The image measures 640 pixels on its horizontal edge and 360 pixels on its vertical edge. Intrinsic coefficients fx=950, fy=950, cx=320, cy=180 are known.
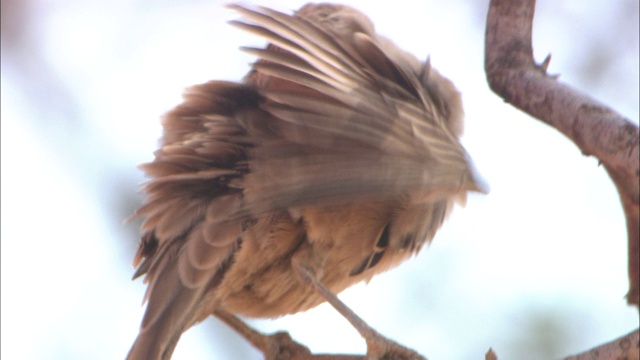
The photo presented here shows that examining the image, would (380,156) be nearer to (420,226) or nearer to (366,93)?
(366,93)

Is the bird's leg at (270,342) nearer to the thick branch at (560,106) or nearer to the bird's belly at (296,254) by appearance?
the bird's belly at (296,254)

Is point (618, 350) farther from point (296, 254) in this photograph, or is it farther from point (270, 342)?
point (270, 342)

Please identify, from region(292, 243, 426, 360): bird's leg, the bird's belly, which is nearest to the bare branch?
region(292, 243, 426, 360): bird's leg

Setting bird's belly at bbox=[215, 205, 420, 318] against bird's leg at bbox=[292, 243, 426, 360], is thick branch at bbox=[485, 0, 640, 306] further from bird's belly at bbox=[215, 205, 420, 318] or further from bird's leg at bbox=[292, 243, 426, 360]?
bird's leg at bbox=[292, 243, 426, 360]

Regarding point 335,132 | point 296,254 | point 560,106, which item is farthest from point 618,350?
point 296,254

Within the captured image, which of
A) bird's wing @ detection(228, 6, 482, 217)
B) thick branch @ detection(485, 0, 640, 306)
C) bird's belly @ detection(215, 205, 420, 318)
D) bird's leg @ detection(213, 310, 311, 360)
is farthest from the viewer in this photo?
bird's leg @ detection(213, 310, 311, 360)
